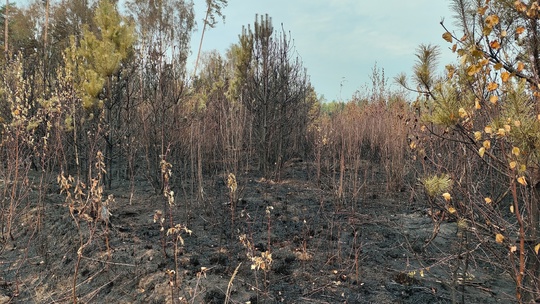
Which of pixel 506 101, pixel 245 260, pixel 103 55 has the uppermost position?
pixel 103 55

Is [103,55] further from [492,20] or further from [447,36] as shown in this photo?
[492,20]

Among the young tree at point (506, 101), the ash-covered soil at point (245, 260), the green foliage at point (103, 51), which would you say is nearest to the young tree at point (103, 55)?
the green foliage at point (103, 51)

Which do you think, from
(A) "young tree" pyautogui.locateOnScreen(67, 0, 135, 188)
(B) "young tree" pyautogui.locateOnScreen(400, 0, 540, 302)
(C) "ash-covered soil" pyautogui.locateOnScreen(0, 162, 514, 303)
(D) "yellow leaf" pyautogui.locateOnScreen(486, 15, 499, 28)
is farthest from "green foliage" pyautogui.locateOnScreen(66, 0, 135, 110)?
(D) "yellow leaf" pyautogui.locateOnScreen(486, 15, 499, 28)

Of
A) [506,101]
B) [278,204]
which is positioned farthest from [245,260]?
[506,101]

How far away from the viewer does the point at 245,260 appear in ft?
11.9

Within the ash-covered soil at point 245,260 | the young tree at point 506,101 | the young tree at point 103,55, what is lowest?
the ash-covered soil at point 245,260

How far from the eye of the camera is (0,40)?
53.5 feet

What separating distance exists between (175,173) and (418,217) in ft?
13.6

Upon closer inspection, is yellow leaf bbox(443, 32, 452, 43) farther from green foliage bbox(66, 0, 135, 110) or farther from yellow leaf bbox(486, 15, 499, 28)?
green foliage bbox(66, 0, 135, 110)

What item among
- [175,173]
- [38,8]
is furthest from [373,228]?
[38,8]

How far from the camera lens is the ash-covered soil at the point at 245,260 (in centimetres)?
309

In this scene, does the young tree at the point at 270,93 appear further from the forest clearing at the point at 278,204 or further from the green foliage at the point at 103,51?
the green foliage at the point at 103,51

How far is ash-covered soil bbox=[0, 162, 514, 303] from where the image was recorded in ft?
10.2

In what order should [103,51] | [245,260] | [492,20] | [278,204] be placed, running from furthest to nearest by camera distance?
[103,51] → [278,204] → [245,260] → [492,20]
